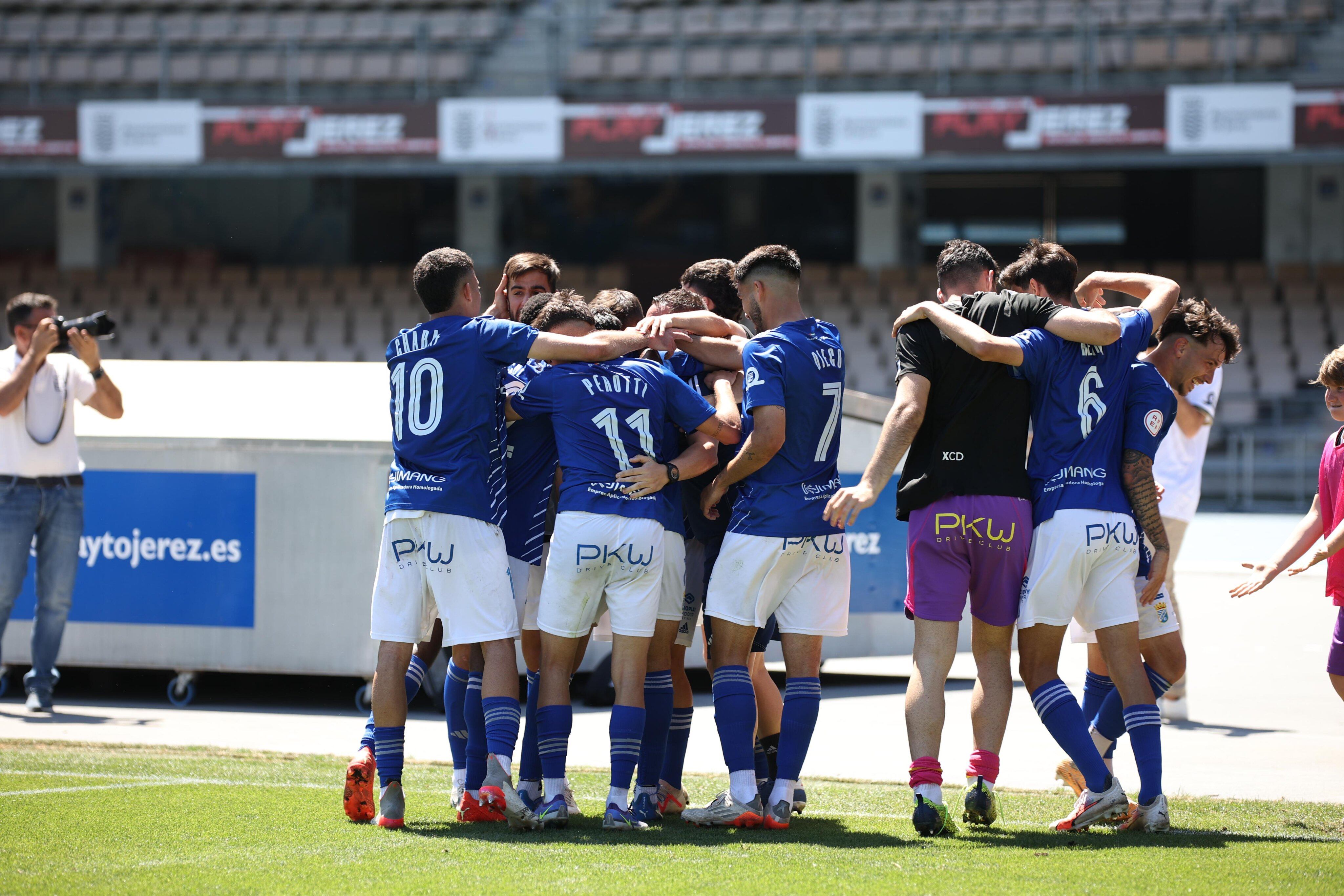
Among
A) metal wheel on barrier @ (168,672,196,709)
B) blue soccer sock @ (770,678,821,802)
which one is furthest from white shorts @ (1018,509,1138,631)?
metal wheel on barrier @ (168,672,196,709)

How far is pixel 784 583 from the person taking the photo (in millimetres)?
4832

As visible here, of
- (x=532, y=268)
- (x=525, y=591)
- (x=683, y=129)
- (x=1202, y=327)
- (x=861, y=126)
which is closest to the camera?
(x=525, y=591)

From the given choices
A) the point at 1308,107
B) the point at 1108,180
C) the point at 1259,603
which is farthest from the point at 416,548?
the point at 1108,180

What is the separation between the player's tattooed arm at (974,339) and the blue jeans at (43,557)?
5.07 meters

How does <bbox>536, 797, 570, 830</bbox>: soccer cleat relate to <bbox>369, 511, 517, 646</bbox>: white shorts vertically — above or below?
below

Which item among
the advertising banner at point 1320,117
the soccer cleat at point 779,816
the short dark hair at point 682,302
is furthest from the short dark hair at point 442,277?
the advertising banner at point 1320,117

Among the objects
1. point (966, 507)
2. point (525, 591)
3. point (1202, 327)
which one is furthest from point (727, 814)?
point (1202, 327)

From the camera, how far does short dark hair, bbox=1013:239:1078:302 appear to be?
16.5 ft

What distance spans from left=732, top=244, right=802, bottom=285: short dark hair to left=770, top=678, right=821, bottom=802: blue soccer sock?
1.51 meters

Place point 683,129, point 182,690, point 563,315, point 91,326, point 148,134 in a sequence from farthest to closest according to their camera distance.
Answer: point 148,134, point 683,129, point 182,690, point 91,326, point 563,315

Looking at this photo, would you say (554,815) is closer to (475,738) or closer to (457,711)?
(475,738)

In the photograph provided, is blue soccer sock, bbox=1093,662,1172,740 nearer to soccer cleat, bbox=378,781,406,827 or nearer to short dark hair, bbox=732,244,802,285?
short dark hair, bbox=732,244,802,285

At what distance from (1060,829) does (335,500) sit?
4.49 metres

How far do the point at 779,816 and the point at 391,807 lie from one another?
1.39 m
